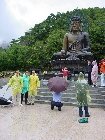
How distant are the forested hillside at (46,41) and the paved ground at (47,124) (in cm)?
2736

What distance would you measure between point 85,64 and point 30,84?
20.7 ft

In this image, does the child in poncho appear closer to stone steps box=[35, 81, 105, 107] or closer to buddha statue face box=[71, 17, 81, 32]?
stone steps box=[35, 81, 105, 107]

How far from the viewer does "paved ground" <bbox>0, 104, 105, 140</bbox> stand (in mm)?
12547

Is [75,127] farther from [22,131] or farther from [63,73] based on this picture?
[63,73]

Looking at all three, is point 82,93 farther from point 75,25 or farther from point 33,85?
point 75,25

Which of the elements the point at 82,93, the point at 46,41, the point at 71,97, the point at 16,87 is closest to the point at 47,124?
the point at 82,93

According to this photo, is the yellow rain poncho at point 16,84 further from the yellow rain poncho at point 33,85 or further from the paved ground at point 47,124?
the paved ground at point 47,124

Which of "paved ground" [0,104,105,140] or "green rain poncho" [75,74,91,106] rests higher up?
"green rain poncho" [75,74,91,106]

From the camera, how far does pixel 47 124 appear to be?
47.7 feet

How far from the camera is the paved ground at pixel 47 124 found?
12.5m

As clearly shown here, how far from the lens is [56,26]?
69000 millimetres

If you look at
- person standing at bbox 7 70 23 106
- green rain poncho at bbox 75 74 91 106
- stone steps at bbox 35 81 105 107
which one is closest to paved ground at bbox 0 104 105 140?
green rain poncho at bbox 75 74 91 106

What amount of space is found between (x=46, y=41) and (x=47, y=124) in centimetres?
4865

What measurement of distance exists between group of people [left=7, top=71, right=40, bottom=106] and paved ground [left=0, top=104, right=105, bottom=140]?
81cm
